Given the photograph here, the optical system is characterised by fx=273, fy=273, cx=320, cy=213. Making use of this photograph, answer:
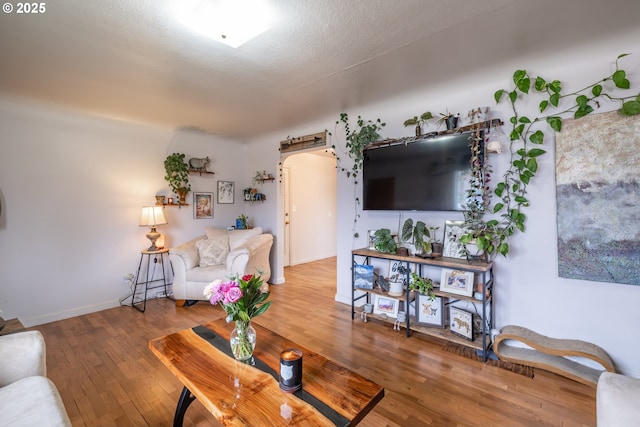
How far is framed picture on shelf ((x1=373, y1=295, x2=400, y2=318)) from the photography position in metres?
2.88

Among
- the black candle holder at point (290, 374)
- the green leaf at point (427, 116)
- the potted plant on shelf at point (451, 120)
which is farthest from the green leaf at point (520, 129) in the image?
the black candle holder at point (290, 374)

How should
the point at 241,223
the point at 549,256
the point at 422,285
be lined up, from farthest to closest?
the point at 241,223, the point at 422,285, the point at 549,256

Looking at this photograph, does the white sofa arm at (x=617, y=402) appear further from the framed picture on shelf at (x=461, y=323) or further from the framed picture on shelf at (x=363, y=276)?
the framed picture on shelf at (x=363, y=276)

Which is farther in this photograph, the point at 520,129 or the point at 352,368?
the point at 520,129

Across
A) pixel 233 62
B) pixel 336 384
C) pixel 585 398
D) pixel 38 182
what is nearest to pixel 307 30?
pixel 233 62

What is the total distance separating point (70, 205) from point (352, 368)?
359cm

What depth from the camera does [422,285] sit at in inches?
102

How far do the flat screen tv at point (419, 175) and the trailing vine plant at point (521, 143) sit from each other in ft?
0.78

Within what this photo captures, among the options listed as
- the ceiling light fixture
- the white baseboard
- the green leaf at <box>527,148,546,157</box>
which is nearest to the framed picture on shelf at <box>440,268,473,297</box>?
the green leaf at <box>527,148,546,157</box>

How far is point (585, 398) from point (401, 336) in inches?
51.0

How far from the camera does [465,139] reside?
249cm

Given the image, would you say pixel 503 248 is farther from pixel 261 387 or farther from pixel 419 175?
pixel 261 387

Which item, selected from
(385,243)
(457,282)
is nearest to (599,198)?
(457,282)

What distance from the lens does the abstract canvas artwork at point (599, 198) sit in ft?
6.33
